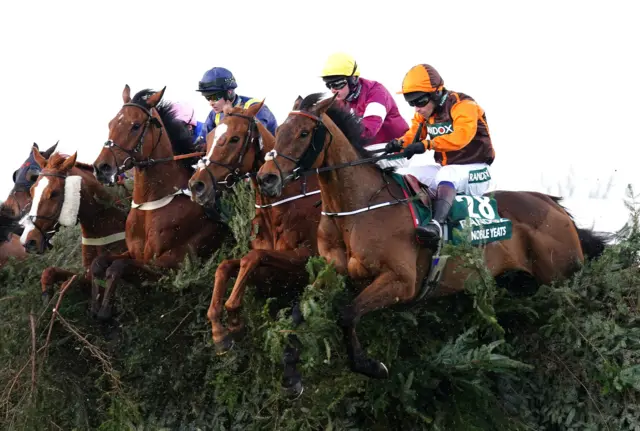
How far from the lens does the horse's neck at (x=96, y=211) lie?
6867 millimetres

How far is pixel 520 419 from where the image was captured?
209 inches

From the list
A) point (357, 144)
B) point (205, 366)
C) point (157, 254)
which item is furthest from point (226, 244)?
point (357, 144)

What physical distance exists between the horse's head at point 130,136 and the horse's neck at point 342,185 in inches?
78.3

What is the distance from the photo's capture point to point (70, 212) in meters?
6.57

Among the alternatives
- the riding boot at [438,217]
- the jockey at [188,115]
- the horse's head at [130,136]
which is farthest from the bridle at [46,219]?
the riding boot at [438,217]

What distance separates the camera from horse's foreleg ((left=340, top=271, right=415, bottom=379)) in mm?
4754

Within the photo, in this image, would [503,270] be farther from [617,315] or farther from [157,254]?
[157,254]

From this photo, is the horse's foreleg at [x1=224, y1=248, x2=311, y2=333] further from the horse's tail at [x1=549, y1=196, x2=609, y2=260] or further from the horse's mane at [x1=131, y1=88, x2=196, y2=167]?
the horse's tail at [x1=549, y1=196, x2=609, y2=260]

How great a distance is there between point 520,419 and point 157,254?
3245mm

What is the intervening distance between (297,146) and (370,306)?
1181 millimetres

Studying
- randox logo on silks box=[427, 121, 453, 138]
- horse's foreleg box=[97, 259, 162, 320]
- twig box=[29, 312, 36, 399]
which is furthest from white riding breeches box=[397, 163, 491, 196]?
twig box=[29, 312, 36, 399]

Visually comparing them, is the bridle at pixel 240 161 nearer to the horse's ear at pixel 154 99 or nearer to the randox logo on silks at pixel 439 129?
the horse's ear at pixel 154 99

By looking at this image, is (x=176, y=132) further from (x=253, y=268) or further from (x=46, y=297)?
(x=253, y=268)

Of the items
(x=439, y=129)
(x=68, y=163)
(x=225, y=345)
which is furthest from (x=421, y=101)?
(x=68, y=163)
